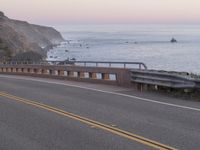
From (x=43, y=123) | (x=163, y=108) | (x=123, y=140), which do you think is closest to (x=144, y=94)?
(x=163, y=108)

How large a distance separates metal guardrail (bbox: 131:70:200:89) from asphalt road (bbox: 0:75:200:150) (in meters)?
0.66

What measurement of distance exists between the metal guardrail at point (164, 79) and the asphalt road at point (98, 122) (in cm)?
66

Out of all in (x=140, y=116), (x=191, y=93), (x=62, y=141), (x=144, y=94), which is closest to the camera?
(x=62, y=141)

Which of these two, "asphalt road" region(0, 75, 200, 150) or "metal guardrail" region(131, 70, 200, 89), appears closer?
"asphalt road" region(0, 75, 200, 150)

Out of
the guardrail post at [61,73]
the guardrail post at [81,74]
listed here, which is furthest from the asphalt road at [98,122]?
the guardrail post at [61,73]

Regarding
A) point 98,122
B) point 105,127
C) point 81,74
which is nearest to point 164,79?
point 98,122

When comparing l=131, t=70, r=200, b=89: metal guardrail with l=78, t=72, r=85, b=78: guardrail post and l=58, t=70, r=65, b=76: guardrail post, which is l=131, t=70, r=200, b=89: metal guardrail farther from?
l=58, t=70, r=65, b=76: guardrail post

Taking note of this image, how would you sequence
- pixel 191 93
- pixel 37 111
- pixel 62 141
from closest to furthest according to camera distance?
pixel 62 141, pixel 37 111, pixel 191 93

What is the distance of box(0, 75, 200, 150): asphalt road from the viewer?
29.3ft

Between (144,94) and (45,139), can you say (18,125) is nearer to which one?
(45,139)

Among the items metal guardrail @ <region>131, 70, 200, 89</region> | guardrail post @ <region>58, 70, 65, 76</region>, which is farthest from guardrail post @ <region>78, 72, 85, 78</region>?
metal guardrail @ <region>131, 70, 200, 89</region>

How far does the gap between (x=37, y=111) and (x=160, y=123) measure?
11.9 feet

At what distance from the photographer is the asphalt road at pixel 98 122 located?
8.93m

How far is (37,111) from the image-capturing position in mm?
12984
